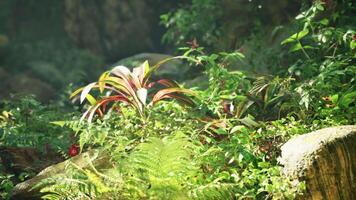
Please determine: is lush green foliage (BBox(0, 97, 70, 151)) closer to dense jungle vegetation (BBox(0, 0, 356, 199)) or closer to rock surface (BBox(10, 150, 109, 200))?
dense jungle vegetation (BBox(0, 0, 356, 199))

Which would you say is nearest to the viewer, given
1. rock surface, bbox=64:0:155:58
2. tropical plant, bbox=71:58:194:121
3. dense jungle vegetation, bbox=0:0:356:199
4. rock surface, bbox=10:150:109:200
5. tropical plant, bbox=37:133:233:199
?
tropical plant, bbox=37:133:233:199

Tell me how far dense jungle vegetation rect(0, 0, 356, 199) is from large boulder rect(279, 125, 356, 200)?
3.6 inches

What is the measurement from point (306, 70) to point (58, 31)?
26.1ft

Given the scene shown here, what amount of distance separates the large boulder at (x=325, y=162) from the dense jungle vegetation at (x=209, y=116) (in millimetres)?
90

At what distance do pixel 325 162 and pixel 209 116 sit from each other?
1.48 metres

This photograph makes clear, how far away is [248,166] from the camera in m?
2.85

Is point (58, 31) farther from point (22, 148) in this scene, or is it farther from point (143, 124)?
point (143, 124)

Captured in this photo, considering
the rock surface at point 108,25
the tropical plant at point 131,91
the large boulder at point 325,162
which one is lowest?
the rock surface at point 108,25

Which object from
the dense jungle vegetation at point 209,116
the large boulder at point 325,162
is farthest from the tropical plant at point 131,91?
the large boulder at point 325,162

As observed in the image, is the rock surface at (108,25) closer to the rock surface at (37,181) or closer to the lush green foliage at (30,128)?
the lush green foliage at (30,128)

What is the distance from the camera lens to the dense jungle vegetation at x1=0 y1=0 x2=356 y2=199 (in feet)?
8.76

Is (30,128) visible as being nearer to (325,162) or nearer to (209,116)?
(209,116)

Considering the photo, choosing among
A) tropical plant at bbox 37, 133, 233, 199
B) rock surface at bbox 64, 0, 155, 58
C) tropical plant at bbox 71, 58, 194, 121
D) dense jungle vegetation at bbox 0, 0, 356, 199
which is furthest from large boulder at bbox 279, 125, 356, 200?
rock surface at bbox 64, 0, 155, 58

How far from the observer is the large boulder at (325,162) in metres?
2.61
